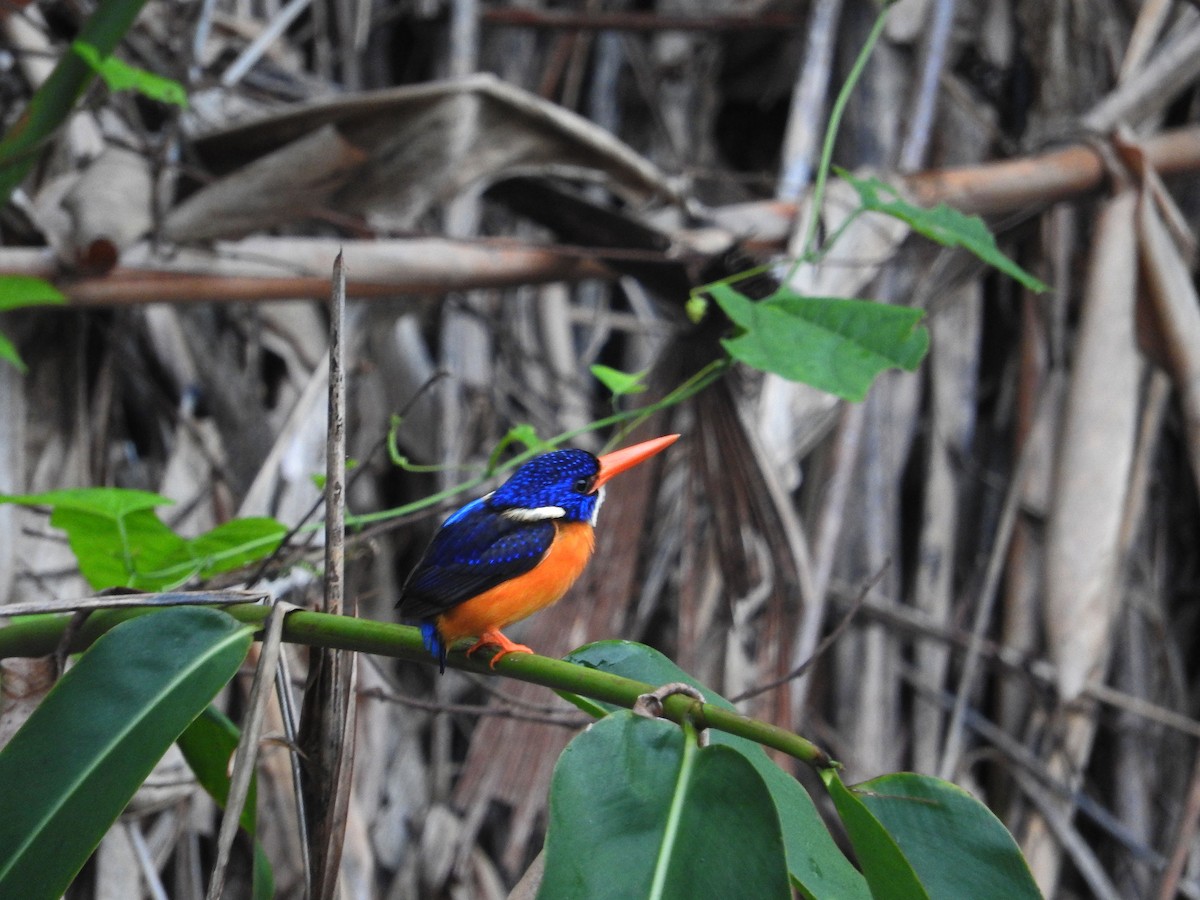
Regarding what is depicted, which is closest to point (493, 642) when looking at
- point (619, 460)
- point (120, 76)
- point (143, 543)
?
point (619, 460)

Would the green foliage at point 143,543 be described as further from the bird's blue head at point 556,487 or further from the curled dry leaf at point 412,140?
the curled dry leaf at point 412,140

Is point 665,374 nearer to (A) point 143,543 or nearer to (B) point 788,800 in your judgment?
(A) point 143,543

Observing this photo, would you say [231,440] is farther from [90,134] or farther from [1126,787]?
[1126,787]

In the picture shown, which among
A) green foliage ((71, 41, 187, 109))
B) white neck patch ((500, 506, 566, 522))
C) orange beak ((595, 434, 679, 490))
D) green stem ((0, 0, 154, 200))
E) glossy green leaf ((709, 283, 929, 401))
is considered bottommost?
white neck patch ((500, 506, 566, 522))

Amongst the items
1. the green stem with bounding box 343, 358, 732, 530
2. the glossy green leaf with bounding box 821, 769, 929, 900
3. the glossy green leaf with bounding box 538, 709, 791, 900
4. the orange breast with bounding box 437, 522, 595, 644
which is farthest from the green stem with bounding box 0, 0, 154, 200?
the glossy green leaf with bounding box 821, 769, 929, 900

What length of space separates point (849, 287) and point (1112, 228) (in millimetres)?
731

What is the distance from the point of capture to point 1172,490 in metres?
3.33

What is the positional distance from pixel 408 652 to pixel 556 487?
1.79 ft

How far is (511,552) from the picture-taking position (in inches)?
56.5

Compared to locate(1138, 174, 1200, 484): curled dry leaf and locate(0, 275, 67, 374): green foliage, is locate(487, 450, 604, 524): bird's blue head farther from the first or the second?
locate(1138, 174, 1200, 484): curled dry leaf

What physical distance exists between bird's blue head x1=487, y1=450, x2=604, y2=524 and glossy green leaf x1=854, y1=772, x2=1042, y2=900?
0.64m

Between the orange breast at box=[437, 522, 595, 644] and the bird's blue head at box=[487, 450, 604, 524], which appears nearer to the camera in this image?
the orange breast at box=[437, 522, 595, 644]

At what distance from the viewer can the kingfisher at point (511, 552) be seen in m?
1.37

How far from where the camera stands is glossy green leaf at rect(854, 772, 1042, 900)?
97 centimetres
